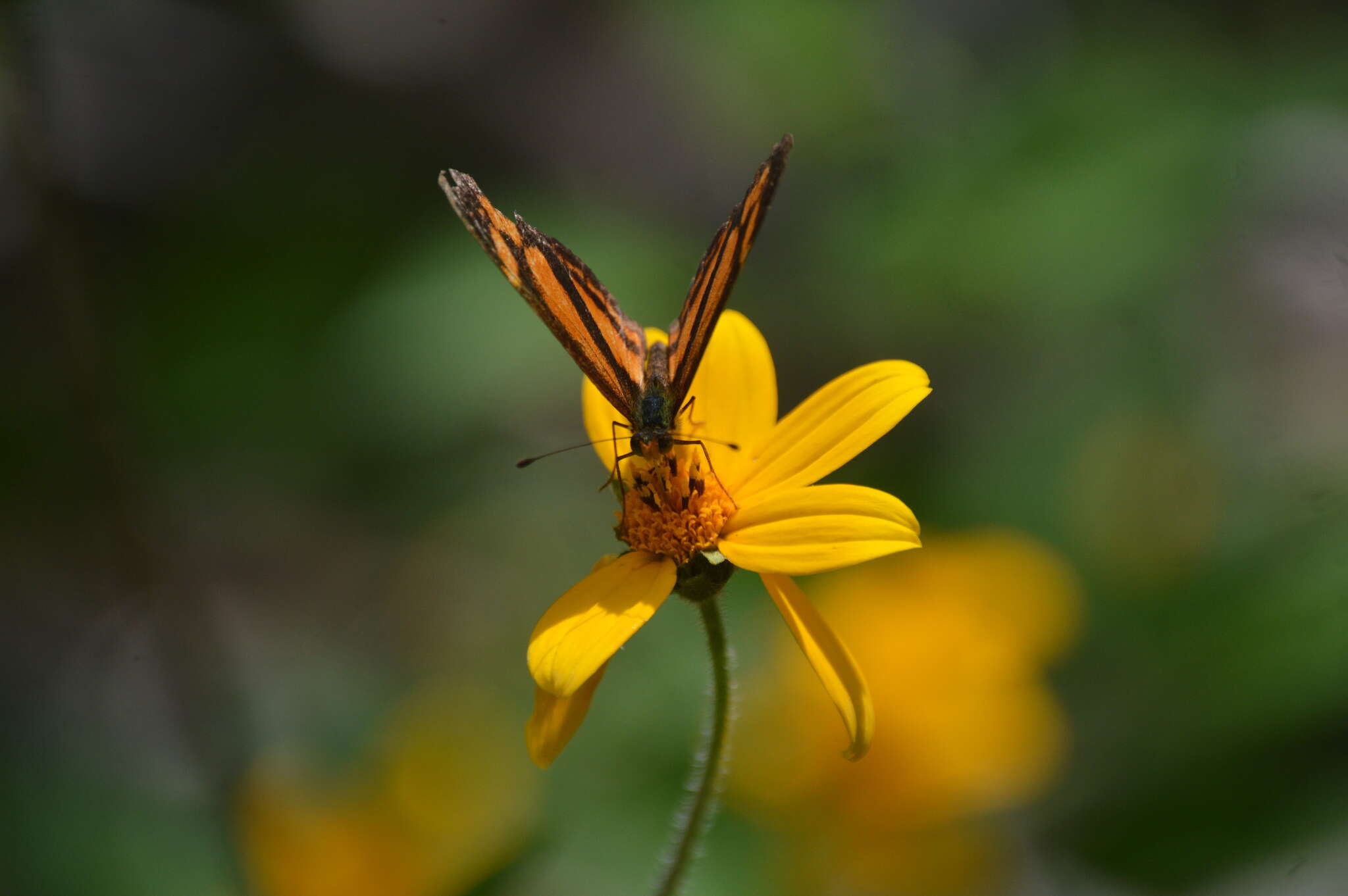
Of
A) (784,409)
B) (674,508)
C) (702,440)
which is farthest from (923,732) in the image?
(784,409)

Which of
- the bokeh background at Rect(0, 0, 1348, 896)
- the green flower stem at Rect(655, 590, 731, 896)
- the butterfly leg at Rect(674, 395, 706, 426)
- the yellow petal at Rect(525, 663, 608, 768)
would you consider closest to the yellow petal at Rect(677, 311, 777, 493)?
the butterfly leg at Rect(674, 395, 706, 426)

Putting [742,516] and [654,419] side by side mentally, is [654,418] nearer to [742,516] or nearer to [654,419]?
[654,419]

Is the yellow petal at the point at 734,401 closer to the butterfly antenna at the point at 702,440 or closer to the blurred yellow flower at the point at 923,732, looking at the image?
the butterfly antenna at the point at 702,440

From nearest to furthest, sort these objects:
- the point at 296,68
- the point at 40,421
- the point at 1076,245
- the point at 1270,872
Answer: the point at 1270,872 < the point at 1076,245 < the point at 40,421 < the point at 296,68

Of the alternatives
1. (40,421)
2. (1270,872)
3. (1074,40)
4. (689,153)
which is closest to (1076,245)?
(1074,40)

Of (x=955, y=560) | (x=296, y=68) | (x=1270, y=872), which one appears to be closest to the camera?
(x=1270, y=872)

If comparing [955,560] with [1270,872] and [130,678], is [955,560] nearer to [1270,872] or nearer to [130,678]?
[1270,872]

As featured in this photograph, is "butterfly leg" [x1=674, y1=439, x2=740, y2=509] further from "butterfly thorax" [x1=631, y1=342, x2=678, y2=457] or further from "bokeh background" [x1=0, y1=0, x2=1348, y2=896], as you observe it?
"bokeh background" [x1=0, y1=0, x2=1348, y2=896]
